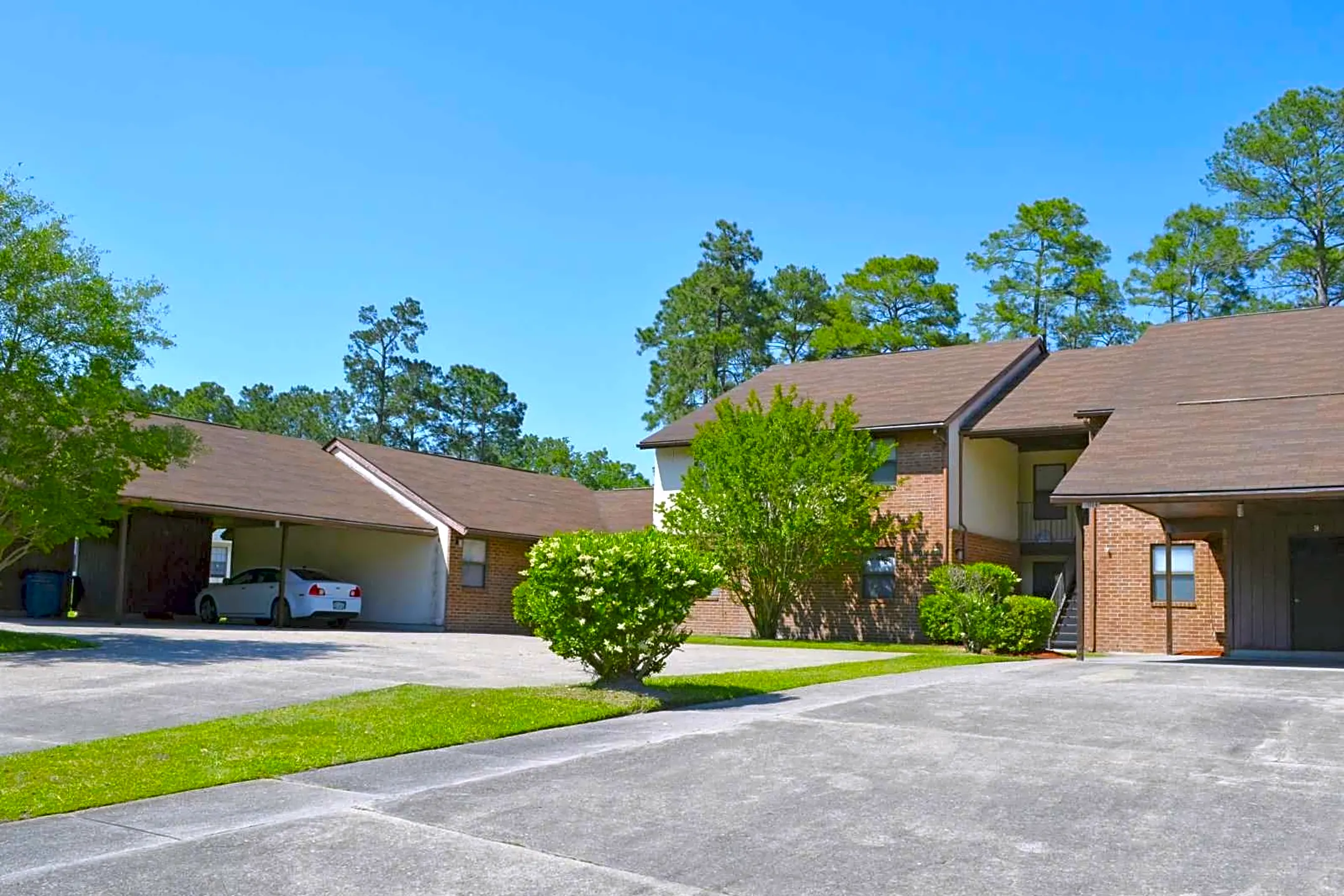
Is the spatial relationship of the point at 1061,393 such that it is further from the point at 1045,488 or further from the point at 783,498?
the point at 783,498

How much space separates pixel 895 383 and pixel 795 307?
26681mm

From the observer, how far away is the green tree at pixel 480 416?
75.7 m

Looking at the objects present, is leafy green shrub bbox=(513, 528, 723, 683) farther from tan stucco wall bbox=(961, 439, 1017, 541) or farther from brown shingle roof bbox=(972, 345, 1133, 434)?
tan stucco wall bbox=(961, 439, 1017, 541)

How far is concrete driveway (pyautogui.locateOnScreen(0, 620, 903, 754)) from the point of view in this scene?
12.3 m

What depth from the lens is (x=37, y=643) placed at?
18.4 meters

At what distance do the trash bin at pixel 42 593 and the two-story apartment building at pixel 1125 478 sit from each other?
13.8m

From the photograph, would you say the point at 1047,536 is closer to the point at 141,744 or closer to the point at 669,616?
the point at 669,616

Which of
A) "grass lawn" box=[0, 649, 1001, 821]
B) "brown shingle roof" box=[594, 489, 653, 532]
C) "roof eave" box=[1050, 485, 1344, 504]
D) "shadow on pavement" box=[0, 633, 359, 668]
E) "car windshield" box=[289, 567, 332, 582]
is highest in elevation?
"brown shingle roof" box=[594, 489, 653, 532]

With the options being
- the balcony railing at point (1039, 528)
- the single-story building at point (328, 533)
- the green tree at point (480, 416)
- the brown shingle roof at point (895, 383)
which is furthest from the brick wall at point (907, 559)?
the green tree at point (480, 416)

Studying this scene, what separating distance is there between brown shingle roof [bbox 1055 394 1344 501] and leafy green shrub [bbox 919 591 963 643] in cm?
456

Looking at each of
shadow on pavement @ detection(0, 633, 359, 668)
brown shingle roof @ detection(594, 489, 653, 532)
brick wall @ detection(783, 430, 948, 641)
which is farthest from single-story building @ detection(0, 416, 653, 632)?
brick wall @ detection(783, 430, 948, 641)

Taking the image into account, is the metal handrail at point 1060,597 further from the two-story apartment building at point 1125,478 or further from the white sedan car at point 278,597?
the white sedan car at point 278,597

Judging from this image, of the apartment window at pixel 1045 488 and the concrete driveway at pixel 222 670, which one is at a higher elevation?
the apartment window at pixel 1045 488

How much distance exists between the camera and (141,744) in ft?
35.0
